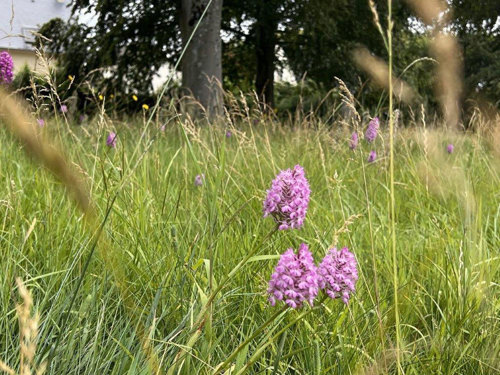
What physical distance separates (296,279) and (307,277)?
0.7 inches

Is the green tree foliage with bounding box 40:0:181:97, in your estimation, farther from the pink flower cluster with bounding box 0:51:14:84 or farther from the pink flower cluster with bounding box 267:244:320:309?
the pink flower cluster with bounding box 267:244:320:309

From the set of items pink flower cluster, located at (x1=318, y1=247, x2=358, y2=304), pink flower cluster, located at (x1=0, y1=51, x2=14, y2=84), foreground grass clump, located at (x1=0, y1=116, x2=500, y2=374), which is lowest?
A: foreground grass clump, located at (x1=0, y1=116, x2=500, y2=374)

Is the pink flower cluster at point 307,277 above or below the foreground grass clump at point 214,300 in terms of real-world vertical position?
above

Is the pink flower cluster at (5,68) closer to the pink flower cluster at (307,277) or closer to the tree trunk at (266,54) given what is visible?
the pink flower cluster at (307,277)

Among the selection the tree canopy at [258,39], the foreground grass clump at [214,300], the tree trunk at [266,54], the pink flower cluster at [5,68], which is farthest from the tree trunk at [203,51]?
the foreground grass clump at [214,300]

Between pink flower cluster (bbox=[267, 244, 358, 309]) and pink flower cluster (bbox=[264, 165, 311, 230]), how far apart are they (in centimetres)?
6

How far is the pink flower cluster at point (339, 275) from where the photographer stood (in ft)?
2.94

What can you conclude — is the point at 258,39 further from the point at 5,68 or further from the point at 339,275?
the point at 339,275

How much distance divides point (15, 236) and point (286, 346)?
3.00 feet

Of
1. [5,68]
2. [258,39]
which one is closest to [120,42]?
[258,39]

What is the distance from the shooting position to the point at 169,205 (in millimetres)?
2238

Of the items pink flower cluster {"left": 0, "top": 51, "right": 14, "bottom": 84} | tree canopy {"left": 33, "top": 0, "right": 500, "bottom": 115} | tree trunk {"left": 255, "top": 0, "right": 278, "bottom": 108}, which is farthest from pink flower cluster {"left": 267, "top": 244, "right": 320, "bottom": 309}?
tree trunk {"left": 255, "top": 0, "right": 278, "bottom": 108}

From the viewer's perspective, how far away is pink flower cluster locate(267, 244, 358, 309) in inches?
33.0

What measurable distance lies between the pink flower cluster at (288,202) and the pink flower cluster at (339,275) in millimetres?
78
